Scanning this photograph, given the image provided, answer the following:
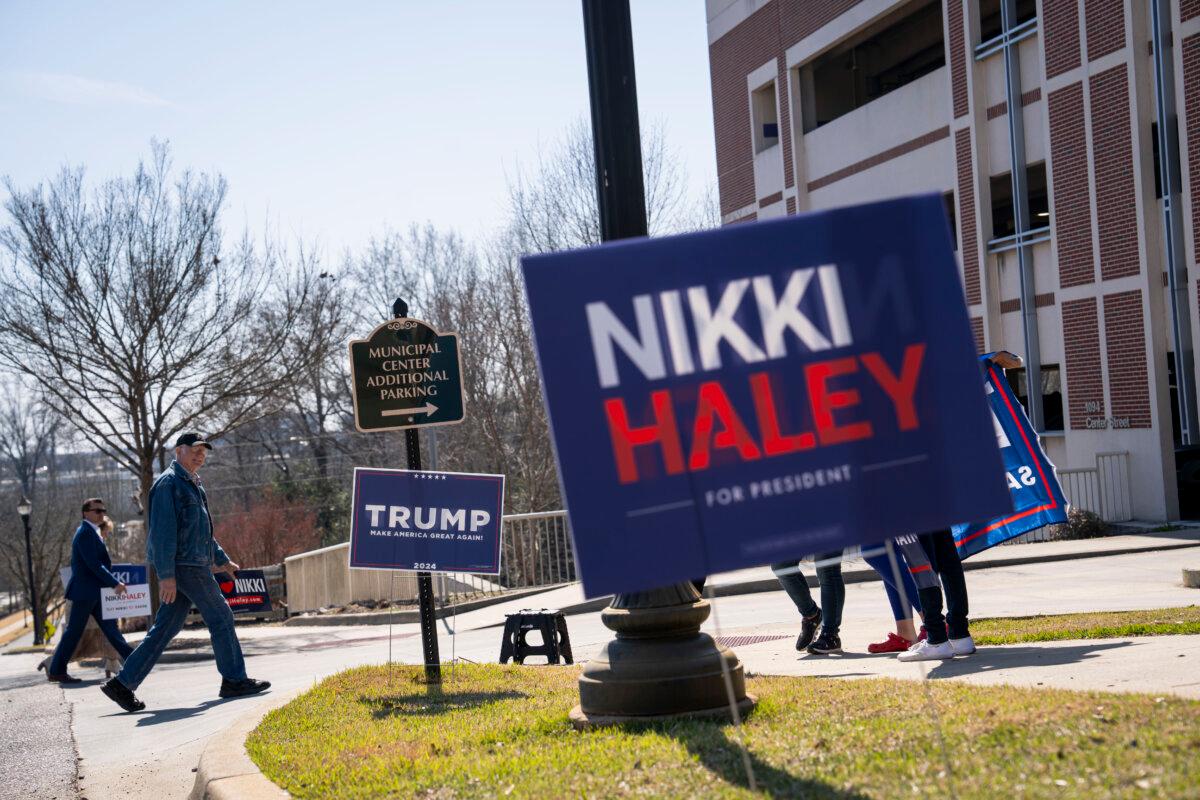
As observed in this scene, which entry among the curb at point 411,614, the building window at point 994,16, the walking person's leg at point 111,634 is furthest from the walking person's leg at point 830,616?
the building window at point 994,16

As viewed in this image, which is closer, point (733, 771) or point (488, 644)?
point (733, 771)

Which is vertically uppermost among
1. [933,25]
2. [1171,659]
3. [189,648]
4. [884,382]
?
[933,25]

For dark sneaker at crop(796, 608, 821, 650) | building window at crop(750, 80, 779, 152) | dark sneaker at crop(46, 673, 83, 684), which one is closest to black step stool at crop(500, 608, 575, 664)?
dark sneaker at crop(796, 608, 821, 650)

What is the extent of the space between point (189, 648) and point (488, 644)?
7.90 metres

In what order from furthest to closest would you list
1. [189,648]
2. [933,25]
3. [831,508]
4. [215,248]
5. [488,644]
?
[933,25]
[215,248]
[189,648]
[488,644]
[831,508]

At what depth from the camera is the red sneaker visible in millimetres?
7938

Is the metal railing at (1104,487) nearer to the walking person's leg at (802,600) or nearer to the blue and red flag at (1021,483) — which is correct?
the blue and red flag at (1021,483)

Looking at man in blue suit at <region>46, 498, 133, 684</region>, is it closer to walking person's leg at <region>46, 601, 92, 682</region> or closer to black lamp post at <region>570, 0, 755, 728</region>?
walking person's leg at <region>46, 601, 92, 682</region>

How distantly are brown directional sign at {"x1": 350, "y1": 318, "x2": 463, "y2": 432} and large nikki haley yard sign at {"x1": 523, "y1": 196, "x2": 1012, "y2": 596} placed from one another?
4540mm

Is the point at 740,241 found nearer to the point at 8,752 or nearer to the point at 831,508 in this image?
the point at 831,508

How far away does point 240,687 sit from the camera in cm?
916

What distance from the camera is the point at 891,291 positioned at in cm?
424

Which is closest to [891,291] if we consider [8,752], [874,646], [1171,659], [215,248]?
[1171,659]

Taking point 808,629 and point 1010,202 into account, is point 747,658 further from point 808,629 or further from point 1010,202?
point 1010,202
